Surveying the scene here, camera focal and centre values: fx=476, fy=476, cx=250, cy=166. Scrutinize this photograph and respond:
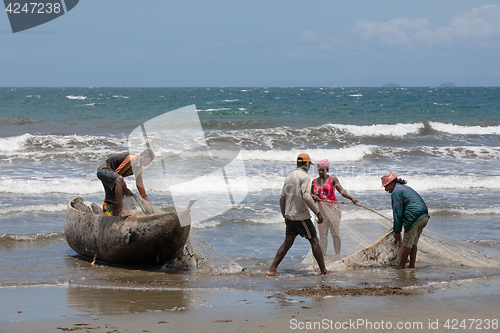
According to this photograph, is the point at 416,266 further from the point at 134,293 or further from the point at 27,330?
the point at 27,330

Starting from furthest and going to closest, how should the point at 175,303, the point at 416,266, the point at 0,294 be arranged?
the point at 416,266
the point at 0,294
the point at 175,303

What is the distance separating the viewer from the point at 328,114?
3622cm

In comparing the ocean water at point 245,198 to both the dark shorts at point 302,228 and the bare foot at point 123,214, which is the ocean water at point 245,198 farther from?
the bare foot at point 123,214

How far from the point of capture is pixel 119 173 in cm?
638

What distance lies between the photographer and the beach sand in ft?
12.9

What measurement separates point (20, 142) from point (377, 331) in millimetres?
18756

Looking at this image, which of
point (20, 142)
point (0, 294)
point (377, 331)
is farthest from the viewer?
point (20, 142)

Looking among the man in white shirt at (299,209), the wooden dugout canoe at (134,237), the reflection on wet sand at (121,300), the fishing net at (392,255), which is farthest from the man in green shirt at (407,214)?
the reflection on wet sand at (121,300)

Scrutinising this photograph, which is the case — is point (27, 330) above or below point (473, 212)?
above

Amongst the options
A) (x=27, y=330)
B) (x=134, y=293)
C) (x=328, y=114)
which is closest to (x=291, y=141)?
(x=328, y=114)

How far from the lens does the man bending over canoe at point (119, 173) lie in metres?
6.25

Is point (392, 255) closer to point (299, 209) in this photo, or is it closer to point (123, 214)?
point (299, 209)

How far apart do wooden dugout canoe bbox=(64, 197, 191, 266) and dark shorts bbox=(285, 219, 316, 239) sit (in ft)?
4.26

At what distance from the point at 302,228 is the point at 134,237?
7.08 ft
